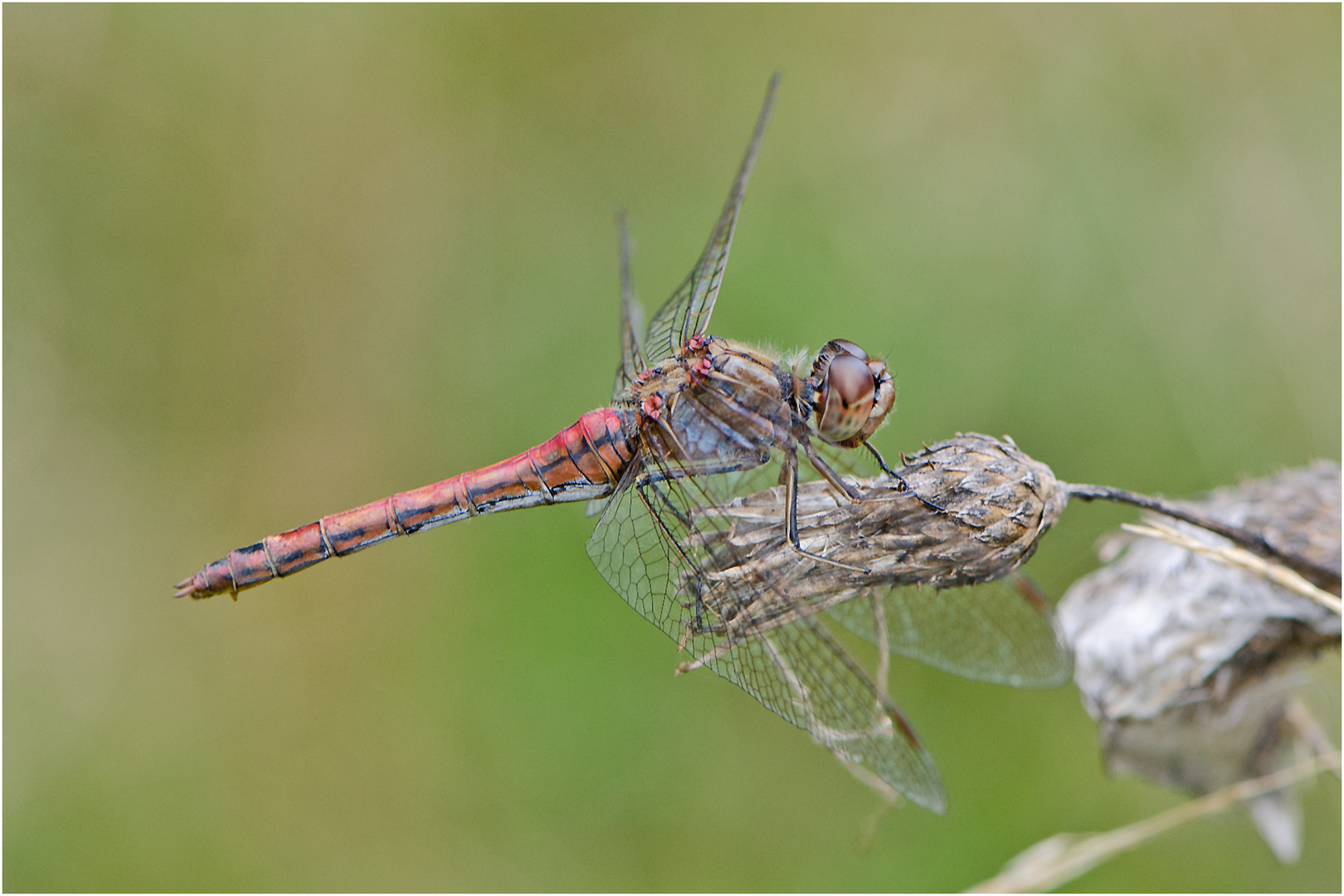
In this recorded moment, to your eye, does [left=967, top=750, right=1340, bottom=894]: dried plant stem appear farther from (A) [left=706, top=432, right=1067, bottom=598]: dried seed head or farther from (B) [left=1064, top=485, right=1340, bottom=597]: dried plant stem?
(A) [left=706, top=432, right=1067, bottom=598]: dried seed head

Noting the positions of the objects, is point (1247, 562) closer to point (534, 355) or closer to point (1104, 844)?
point (1104, 844)

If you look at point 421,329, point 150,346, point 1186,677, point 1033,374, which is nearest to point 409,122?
point 421,329

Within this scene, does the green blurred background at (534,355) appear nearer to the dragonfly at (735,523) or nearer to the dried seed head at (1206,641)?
the dried seed head at (1206,641)

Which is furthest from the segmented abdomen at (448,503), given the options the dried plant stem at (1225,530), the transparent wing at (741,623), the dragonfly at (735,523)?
the dried plant stem at (1225,530)

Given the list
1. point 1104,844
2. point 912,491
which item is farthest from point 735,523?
point 1104,844

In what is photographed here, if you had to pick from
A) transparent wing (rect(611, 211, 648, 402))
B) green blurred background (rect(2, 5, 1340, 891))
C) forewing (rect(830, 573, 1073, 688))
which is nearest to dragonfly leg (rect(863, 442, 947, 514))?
forewing (rect(830, 573, 1073, 688))

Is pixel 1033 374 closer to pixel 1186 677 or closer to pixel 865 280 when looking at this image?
pixel 865 280
